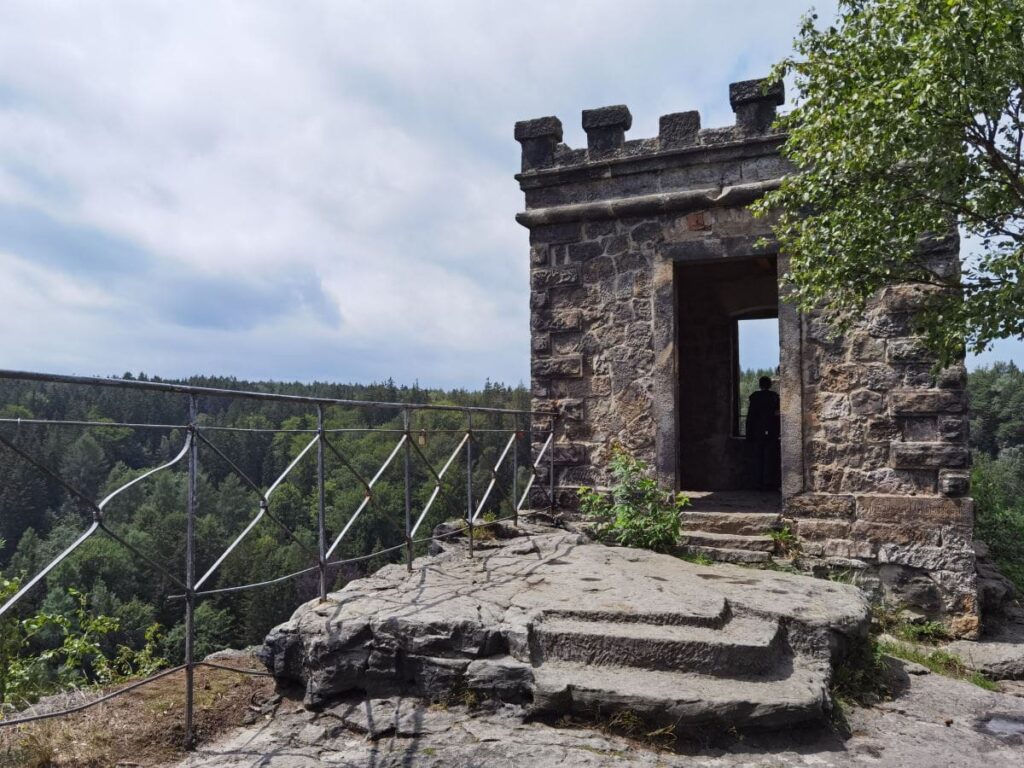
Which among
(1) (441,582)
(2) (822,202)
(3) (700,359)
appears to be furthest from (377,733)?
(3) (700,359)

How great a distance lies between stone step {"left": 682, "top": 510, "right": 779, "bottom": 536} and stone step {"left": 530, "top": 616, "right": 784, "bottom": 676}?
7.08ft

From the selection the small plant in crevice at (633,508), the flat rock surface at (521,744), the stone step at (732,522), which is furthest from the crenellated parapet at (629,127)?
the flat rock surface at (521,744)

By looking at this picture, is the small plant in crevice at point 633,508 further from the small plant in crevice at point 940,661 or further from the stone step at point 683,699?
the stone step at point 683,699

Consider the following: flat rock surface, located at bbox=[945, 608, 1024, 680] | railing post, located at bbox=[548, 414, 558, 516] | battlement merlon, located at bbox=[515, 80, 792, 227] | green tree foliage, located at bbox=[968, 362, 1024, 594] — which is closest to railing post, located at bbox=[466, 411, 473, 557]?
railing post, located at bbox=[548, 414, 558, 516]

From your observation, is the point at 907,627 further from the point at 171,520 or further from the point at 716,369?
the point at 171,520

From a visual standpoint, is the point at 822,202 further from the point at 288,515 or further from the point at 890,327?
the point at 288,515

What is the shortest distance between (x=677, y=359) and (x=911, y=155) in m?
2.41

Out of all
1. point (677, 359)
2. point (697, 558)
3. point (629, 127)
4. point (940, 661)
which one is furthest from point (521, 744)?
point (629, 127)

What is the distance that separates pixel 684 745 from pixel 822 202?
10.5 ft

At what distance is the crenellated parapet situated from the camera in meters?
5.65

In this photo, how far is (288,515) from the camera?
37.8 metres

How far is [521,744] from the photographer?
2.89 m

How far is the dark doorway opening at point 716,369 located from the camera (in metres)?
8.66

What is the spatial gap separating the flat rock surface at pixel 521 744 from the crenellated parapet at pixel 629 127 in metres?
4.11
